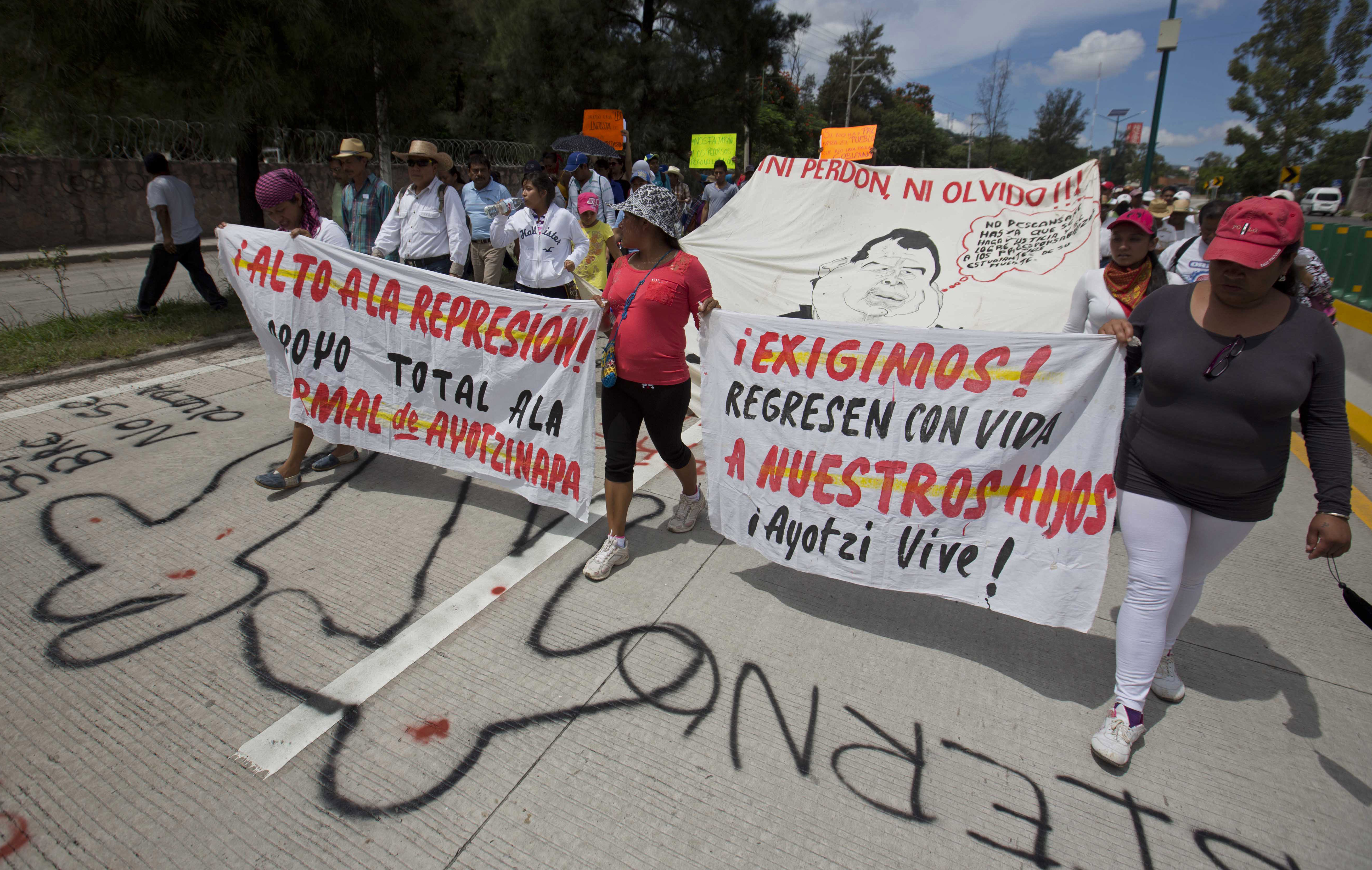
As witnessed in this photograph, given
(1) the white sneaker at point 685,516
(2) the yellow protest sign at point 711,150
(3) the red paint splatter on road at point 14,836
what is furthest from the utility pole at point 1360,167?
(3) the red paint splatter on road at point 14,836

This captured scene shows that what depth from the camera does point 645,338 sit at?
319 cm

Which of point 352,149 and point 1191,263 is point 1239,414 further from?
point 352,149

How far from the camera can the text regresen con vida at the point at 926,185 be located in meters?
5.62

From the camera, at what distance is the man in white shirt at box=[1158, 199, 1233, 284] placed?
181 inches

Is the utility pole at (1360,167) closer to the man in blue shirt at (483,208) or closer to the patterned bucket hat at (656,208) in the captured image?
the man in blue shirt at (483,208)

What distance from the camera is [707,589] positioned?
3287 mm

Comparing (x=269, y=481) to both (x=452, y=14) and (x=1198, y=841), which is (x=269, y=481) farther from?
(x=452, y=14)

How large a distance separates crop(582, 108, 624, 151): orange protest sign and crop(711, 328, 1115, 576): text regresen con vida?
32.1 ft

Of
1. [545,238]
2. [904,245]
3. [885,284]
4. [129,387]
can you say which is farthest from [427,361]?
[904,245]

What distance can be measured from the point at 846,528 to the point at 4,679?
3146 millimetres

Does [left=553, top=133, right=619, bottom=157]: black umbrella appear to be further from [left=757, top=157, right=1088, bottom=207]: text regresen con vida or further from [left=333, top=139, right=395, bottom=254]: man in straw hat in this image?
[left=333, top=139, right=395, bottom=254]: man in straw hat

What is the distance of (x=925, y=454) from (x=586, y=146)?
712 cm

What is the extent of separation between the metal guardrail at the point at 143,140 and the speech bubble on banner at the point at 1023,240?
8.36 m

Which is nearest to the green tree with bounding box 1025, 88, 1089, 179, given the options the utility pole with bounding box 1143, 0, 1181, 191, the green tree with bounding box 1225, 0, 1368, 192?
the green tree with bounding box 1225, 0, 1368, 192
